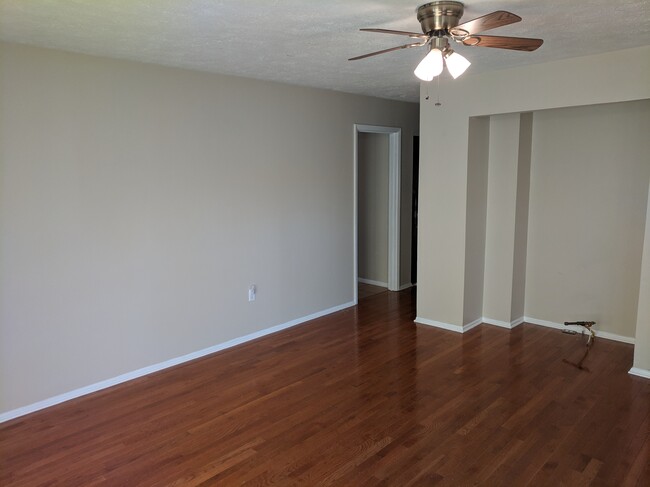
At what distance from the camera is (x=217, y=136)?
4.09 meters

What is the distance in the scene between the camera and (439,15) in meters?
2.38

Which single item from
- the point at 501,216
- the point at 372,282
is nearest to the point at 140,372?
the point at 501,216

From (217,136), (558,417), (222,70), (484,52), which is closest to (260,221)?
(217,136)

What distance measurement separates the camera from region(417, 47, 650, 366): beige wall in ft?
11.5

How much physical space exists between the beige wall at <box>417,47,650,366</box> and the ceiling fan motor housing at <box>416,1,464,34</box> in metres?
1.66

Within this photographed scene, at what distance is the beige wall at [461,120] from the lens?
11.5 feet

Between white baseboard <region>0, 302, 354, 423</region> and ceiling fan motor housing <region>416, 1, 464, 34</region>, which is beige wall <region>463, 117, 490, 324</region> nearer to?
white baseboard <region>0, 302, 354, 423</region>

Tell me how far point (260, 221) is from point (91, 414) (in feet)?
6.57

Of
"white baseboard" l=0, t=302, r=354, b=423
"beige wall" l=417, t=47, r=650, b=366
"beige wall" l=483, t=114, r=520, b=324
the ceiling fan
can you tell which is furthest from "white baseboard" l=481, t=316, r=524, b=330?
the ceiling fan

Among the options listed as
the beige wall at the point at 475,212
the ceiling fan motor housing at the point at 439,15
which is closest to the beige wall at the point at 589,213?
the beige wall at the point at 475,212

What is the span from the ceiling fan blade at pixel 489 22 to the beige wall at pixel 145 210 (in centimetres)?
224

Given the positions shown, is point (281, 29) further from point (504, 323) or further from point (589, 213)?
point (504, 323)

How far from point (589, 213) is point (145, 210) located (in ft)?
11.9

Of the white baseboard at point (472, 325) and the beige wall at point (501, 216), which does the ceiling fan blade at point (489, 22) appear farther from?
the white baseboard at point (472, 325)
